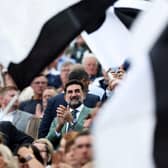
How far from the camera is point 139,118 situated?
147 inches

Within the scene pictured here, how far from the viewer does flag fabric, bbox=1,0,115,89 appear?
594 cm

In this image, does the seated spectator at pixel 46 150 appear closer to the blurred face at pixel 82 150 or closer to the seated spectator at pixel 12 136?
the seated spectator at pixel 12 136

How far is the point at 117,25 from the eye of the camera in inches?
267

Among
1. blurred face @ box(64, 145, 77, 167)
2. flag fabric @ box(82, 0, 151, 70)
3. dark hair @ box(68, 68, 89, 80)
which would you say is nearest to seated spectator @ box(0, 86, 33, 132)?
dark hair @ box(68, 68, 89, 80)

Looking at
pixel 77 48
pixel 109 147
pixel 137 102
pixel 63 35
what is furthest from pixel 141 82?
pixel 77 48

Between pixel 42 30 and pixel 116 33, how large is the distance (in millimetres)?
881

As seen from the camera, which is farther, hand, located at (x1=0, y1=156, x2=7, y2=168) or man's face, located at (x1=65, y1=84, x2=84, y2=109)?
man's face, located at (x1=65, y1=84, x2=84, y2=109)

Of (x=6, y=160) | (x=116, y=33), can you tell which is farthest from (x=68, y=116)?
(x=6, y=160)

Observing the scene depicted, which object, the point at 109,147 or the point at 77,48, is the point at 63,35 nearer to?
the point at 109,147

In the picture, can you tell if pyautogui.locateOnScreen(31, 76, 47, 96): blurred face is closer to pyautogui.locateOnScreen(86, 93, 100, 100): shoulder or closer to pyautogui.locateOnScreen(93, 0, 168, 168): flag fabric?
pyautogui.locateOnScreen(86, 93, 100, 100): shoulder

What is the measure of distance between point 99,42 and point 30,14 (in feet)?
2.99

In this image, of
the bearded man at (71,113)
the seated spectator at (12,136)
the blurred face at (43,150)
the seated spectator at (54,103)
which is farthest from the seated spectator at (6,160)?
the seated spectator at (54,103)

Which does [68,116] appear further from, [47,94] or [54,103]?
[47,94]

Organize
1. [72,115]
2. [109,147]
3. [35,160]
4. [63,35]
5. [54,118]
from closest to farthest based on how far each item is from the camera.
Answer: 1. [109,147]
2. [63,35]
3. [35,160]
4. [72,115]
5. [54,118]
